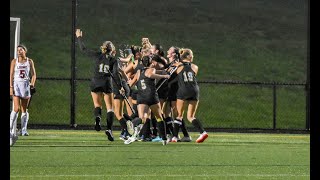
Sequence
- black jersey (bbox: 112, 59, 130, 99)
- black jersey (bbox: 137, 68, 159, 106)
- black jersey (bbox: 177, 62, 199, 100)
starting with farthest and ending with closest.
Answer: black jersey (bbox: 177, 62, 199, 100) → black jersey (bbox: 112, 59, 130, 99) → black jersey (bbox: 137, 68, 159, 106)

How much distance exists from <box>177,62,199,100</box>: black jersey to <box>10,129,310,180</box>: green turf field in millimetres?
1036

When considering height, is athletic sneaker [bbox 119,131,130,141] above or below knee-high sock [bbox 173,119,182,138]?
below

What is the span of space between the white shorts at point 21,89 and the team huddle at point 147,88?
2213 mm

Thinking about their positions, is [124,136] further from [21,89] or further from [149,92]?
[21,89]

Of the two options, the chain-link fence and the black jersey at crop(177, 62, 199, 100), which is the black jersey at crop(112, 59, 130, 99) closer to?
the black jersey at crop(177, 62, 199, 100)

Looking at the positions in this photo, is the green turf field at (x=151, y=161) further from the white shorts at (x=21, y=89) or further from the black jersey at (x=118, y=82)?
the black jersey at (x=118, y=82)

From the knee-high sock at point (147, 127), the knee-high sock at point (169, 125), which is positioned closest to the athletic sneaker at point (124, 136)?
the knee-high sock at point (147, 127)

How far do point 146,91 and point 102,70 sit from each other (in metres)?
1.77

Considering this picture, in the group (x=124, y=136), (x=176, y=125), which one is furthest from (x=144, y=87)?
(x=124, y=136)

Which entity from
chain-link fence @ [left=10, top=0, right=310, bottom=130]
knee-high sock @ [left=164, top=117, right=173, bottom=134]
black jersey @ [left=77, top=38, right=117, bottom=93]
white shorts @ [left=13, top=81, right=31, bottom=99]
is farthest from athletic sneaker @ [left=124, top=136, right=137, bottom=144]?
chain-link fence @ [left=10, top=0, right=310, bottom=130]

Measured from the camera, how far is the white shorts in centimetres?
1582

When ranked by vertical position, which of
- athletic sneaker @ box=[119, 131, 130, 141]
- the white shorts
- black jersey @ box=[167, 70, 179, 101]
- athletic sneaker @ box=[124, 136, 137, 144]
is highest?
the white shorts

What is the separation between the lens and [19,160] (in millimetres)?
12445

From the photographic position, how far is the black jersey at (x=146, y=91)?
667 inches
